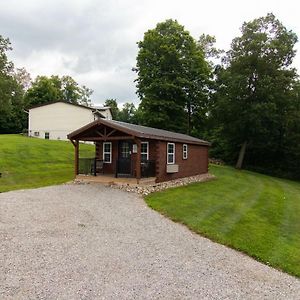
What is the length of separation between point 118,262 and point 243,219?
554 cm

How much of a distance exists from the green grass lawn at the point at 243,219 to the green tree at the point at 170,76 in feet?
52.6

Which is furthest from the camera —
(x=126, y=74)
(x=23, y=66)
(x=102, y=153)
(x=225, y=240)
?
(x=23, y=66)

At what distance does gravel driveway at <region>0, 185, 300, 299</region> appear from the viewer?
4.93 meters

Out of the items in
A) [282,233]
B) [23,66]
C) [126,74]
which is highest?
[23,66]

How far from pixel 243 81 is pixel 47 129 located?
78.6 feet

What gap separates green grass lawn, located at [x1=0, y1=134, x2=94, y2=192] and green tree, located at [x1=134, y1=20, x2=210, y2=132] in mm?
7690

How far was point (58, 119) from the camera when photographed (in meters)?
39.9

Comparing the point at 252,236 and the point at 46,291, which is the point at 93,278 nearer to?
the point at 46,291

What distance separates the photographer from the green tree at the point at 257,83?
29.1 meters

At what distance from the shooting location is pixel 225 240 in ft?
25.9

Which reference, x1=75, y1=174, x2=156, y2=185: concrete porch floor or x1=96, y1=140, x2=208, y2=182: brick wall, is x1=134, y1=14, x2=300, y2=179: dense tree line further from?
x1=75, y1=174, x2=156, y2=185: concrete porch floor

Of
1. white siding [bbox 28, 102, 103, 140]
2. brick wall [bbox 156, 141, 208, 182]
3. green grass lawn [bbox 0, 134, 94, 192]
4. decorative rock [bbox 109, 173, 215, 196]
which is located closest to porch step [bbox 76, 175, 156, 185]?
decorative rock [bbox 109, 173, 215, 196]

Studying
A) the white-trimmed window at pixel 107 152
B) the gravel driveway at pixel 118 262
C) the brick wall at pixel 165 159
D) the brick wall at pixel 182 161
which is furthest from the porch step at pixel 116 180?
the gravel driveway at pixel 118 262

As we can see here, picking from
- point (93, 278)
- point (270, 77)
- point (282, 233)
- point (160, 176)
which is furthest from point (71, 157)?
point (93, 278)
